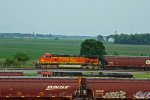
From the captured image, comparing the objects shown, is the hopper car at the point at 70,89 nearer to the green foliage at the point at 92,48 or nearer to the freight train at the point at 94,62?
the freight train at the point at 94,62

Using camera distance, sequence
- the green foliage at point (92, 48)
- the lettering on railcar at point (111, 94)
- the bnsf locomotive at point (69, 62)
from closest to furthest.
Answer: the lettering on railcar at point (111, 94)
the bnsf locomotive at point (69, 62)
the green foliage at point (92, 48)

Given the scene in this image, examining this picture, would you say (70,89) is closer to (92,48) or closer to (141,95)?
(141,95)

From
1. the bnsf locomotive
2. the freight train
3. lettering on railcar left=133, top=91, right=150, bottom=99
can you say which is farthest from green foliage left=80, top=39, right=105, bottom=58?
lettering on railcar left=133, top=91, right=150, bottom=99

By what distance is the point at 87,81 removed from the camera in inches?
→ 968

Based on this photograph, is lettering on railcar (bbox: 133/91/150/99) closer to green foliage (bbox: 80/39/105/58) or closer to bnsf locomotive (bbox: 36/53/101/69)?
bnsf locomotive (bbox: 36/53/101/69)

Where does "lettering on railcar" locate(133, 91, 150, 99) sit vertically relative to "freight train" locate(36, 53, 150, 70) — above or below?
above

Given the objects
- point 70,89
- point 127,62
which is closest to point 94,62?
point 127,62

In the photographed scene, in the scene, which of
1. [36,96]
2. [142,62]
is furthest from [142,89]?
[142,62]

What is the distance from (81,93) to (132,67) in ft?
124

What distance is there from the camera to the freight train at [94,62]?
60562 millimetres

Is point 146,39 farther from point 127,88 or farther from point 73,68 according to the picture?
point 127,88

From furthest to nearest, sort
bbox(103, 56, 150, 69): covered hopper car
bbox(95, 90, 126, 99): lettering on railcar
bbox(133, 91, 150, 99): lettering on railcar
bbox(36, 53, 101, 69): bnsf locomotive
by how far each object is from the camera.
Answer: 1. bbox(36, 53, 101, 69): bnsf locomotive
2. bbox(103, 56, 150, 69): covered hopper car
3. bbox(133, 91, 150, 99): lettering on railcar
4. bbox(95, 90, 126, 99): lettering on railcar

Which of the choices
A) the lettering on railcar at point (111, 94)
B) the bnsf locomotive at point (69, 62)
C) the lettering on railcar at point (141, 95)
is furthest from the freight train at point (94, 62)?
the lettering on railcar at point (111, 94)

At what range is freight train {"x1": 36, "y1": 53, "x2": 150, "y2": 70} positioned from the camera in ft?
199
